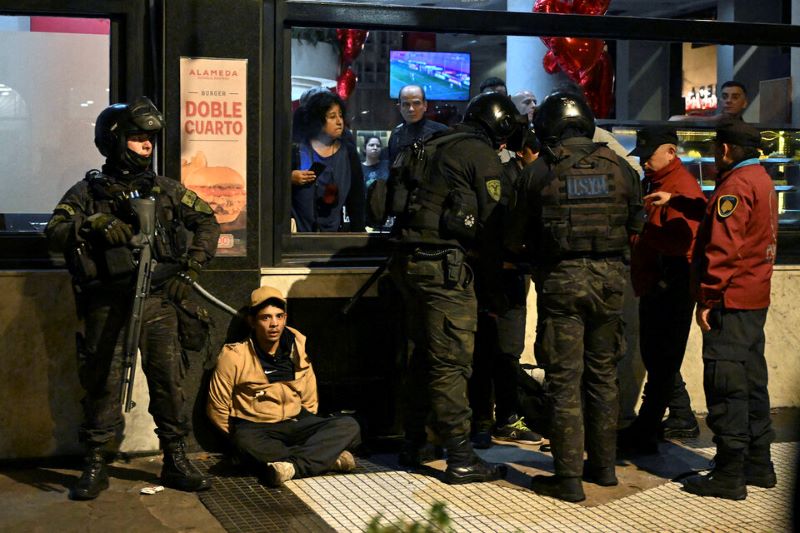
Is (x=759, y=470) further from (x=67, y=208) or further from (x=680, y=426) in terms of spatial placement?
(x=67, y=208)

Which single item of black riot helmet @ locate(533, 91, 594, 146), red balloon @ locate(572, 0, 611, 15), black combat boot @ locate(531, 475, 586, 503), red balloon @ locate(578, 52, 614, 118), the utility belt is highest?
red balloon @ locate(572, 0, 611, 15)

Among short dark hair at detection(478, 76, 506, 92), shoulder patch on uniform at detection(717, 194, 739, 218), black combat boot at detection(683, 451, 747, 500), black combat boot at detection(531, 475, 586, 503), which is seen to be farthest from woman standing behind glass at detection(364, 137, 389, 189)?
black combat boot at detection(683, 451, 747, 500)

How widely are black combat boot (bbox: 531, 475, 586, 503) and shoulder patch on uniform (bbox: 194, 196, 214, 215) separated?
2185 millimetres

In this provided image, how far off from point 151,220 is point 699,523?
2.93 m

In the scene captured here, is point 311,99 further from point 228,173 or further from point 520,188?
point 520,188

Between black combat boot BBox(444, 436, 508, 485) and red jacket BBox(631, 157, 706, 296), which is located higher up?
red jacket BBox(631, 157, 706, 296)

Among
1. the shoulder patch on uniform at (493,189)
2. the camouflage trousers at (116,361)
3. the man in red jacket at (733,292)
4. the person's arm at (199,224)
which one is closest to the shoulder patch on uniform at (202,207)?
the person's arm at (199,224)

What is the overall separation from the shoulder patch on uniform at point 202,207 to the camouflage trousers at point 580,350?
1718mm

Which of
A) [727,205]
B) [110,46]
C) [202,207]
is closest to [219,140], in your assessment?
[202,207]

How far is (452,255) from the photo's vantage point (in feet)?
19.4

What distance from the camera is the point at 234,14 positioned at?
6.50m

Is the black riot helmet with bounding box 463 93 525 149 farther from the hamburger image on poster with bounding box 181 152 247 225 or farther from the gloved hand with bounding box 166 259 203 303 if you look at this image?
the gloved hand with bounding box 166 259 203 303

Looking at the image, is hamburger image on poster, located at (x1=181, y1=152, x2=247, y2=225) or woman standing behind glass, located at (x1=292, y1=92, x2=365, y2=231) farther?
woman standing behind glass, located at (x1=292, y1=92, x2=365, y2=231)

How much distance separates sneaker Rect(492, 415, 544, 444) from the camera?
22.7ft
